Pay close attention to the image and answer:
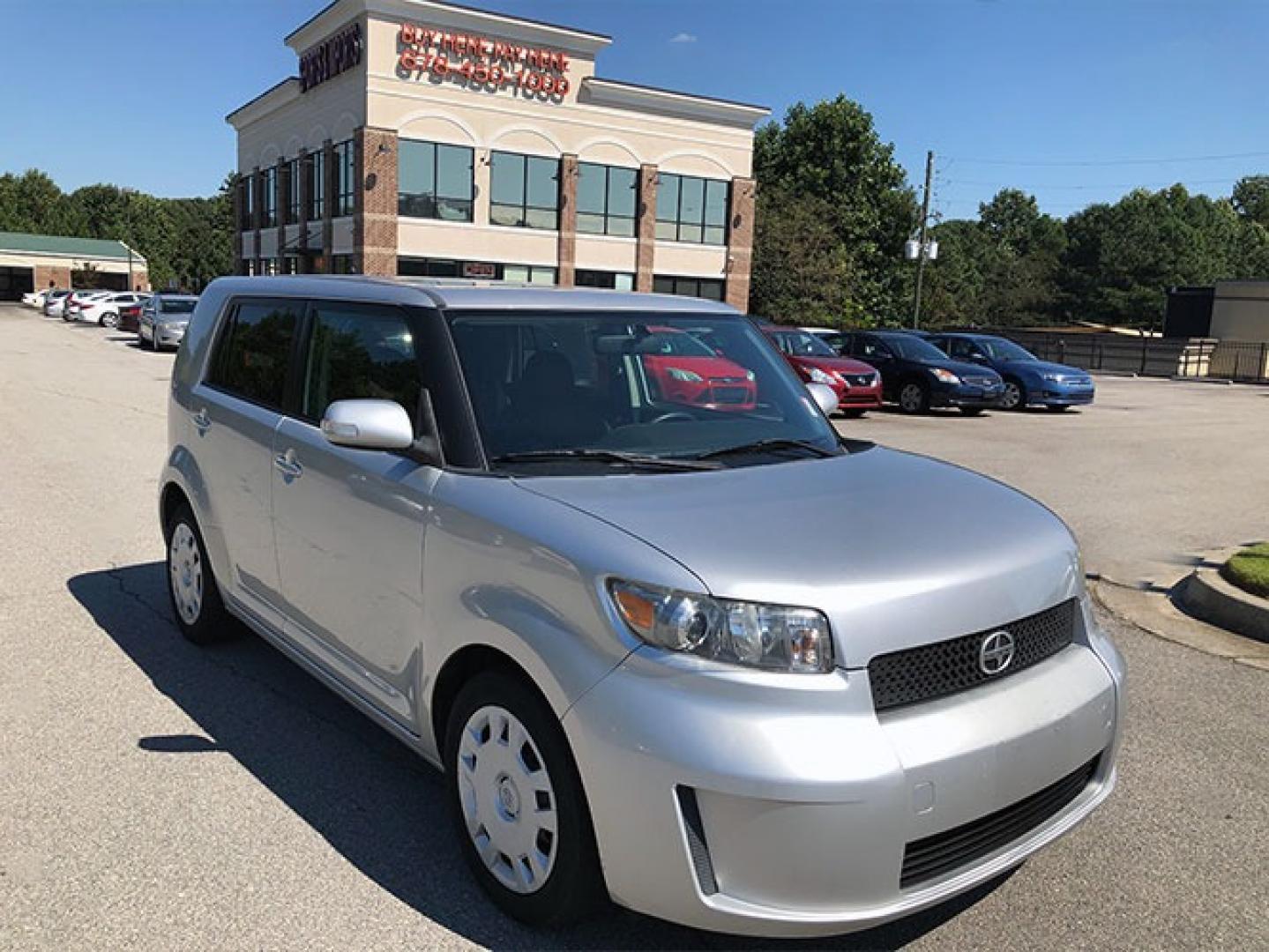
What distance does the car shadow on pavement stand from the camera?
9.68 feet

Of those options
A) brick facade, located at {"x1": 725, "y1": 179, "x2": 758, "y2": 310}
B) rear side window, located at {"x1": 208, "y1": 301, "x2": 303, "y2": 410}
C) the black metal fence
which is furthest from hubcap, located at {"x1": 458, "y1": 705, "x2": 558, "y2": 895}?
brick facade, located at {"x1": 725, "y1": 179, "x2": 758, "y2": 310}

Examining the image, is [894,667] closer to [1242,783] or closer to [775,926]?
[775,926]

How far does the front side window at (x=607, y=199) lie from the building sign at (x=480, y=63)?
344 centimetres

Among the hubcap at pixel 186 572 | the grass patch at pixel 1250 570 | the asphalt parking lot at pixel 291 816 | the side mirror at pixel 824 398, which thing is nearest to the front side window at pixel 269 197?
the asphalt parking lot at pixel 291 816

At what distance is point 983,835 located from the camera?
2.70m

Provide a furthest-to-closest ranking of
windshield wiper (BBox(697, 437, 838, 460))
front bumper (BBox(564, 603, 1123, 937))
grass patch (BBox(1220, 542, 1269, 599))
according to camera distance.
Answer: grass patch (BBox(1220, 542, 1269, 599))
windshield wiper (BBox(697, 437, 838, 460))
front bumper (BBox(564, 603, 1123, 937))

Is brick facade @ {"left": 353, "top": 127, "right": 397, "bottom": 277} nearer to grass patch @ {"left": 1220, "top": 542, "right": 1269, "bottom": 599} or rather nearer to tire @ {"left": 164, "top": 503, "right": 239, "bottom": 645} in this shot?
tire @ {"left": 164, "top": 503, "right": 239, "bottom": 645}

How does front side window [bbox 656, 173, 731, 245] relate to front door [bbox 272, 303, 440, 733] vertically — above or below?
above

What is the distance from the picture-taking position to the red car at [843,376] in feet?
59.1

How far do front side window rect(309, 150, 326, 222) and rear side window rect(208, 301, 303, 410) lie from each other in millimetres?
39611

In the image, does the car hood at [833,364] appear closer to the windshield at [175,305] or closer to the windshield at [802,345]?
the windshield at [802,345]

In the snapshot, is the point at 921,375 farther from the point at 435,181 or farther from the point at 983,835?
the point at 435,181

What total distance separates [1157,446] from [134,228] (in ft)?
382

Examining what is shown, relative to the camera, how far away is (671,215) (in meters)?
45.0
